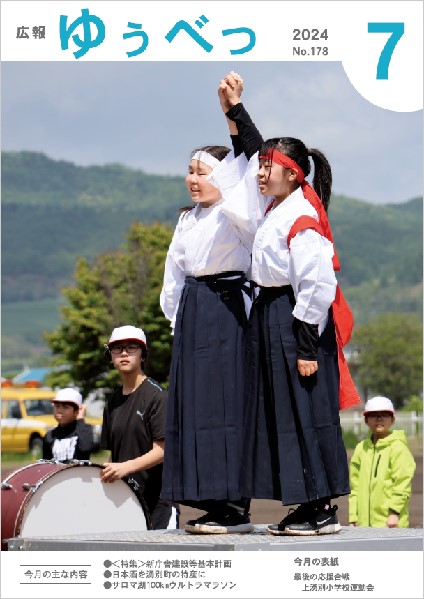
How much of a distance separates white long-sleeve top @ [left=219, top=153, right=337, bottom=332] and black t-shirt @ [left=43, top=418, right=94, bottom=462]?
11.5ft

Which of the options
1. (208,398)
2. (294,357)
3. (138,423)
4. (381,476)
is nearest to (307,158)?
(294,357)

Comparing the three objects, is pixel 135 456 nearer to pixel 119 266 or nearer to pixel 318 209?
pixel 318 209

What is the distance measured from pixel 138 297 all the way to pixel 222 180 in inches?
1729

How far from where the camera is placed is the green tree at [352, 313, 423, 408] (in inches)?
3688

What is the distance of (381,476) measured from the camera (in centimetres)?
996

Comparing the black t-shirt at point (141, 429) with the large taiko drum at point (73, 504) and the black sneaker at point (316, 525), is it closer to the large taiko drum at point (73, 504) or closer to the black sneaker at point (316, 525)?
the large taiko drum at point (73, 504)

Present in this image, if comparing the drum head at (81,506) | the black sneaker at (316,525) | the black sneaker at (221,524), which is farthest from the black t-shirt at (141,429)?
the black sneaker at (316,525)

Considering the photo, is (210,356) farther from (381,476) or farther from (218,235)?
(381,476)

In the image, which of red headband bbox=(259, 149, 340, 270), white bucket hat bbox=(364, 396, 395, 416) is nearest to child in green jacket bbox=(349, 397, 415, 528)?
white bucket hat bbox=(364, 396, 395, 416)

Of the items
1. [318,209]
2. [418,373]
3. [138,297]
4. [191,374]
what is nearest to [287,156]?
[318,209]

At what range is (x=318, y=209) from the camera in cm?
700

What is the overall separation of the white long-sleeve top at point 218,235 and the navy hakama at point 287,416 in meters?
0.34

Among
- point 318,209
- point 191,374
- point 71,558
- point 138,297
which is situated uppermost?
point 138,297

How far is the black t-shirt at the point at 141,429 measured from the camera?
27.5 ft
